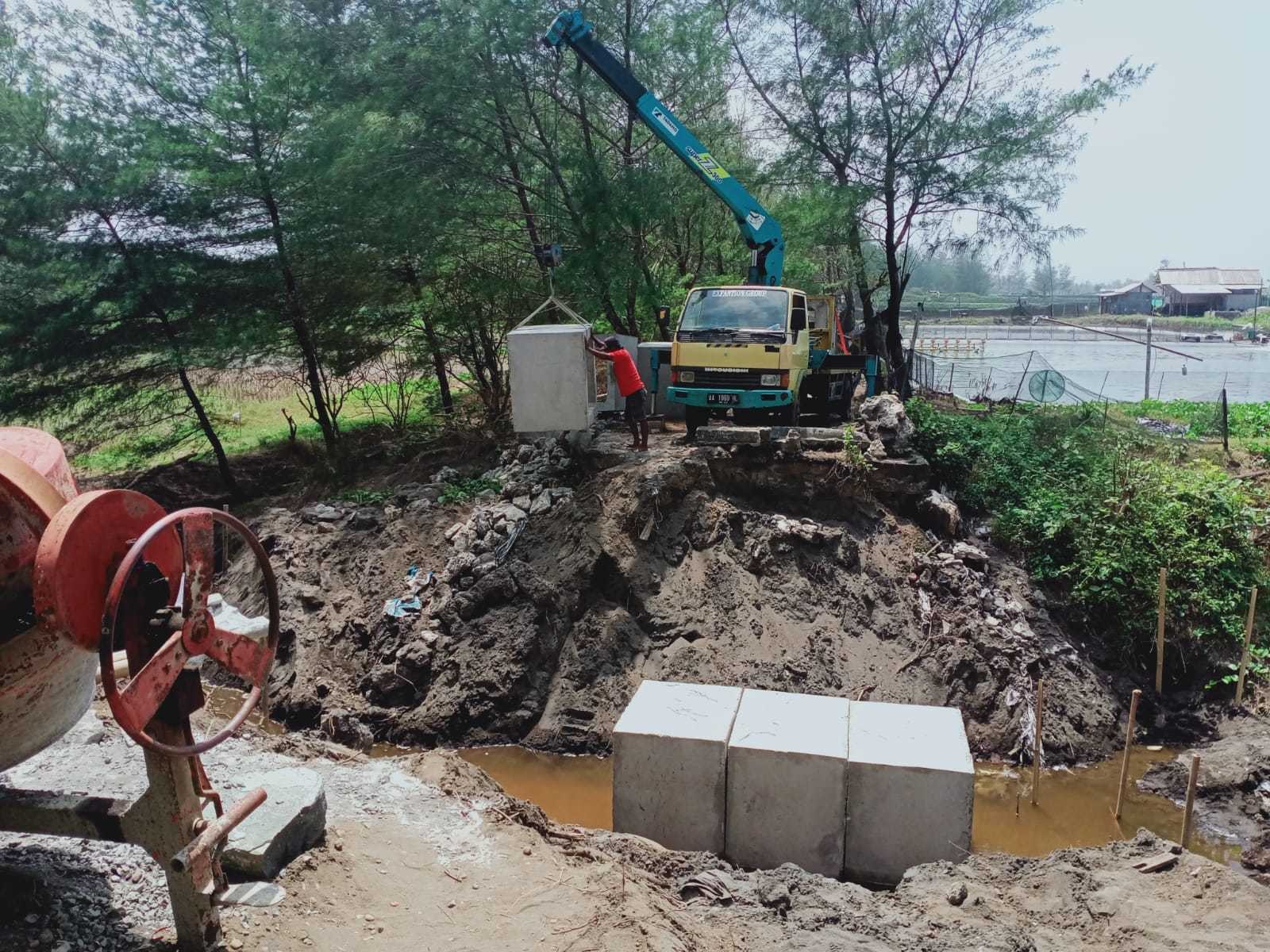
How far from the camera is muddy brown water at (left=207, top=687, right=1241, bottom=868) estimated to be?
8094mm

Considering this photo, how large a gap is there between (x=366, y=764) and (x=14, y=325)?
1191 centimetres

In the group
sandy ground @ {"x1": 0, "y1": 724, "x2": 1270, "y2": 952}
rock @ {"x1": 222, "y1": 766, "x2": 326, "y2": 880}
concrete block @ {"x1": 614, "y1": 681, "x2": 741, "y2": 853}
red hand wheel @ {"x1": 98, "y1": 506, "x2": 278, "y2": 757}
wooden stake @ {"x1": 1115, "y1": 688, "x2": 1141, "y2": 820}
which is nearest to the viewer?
red hand wheel @ {"x1": 98, "y1": 506, "x2": 278, "y2": 757}

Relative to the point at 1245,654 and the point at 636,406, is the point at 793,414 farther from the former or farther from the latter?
the point at 1245,654

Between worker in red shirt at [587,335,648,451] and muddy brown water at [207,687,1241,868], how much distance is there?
4.52m

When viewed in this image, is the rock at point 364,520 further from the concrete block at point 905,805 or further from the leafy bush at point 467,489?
the concrete block at point 905,805

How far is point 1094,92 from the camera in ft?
57.2

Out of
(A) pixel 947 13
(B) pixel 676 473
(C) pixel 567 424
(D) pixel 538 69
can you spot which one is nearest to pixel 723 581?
(B) pixel 676 473

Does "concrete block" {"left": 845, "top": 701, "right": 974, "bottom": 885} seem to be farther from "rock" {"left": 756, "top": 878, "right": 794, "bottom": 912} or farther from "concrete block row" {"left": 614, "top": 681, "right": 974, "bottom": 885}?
"rock" {"left": 756, "top": 878, "right": 794, "bottom": 912}

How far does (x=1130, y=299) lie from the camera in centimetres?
5019

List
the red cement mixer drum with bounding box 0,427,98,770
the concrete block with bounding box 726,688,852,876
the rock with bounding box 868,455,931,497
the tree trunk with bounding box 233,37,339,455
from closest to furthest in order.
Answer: the red cement mixer drum with bounding box 0,427,98,770 → the concrete block with bounding box 726,688,852,876 → the rock with bounding box 868,455,931,497 → the tree trunk with bounding box 233,37,339,455

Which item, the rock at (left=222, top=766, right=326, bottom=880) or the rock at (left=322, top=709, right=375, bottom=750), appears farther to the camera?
the rock at (left=322, top=709, right=375, bottom=750)

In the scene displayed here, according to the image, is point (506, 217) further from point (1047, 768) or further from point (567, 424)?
point (1047, 768)

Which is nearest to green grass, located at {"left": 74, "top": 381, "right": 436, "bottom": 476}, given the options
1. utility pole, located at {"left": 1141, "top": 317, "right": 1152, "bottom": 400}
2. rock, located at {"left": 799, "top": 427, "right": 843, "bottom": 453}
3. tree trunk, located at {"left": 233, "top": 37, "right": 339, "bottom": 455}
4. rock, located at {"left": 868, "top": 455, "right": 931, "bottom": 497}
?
tree trunk, located at {"left": 233, "top": 37, "right": 339, "bottom": 455}

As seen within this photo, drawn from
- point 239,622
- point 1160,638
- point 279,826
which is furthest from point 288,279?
point 1160,638
